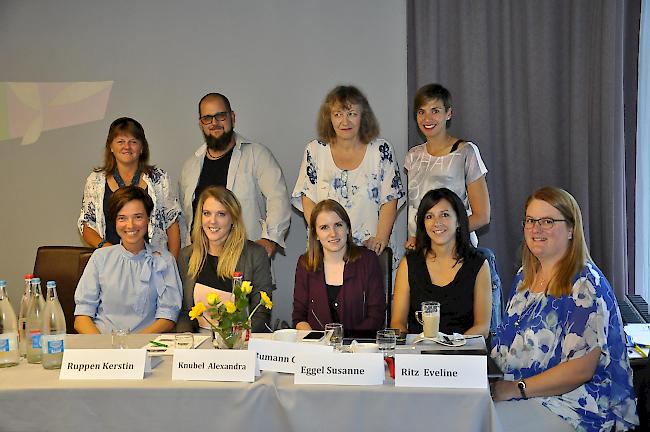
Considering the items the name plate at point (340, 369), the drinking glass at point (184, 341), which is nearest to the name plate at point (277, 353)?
the name plate at point (340, 369)

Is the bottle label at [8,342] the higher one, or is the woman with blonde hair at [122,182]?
the woman with blonde hair at [122,182]

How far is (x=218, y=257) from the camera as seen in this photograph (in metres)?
3.47

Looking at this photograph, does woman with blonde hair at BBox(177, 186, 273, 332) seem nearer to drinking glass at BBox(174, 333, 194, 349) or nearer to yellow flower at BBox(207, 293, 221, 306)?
drinking glass at BBox(174, 333, 194, 349)

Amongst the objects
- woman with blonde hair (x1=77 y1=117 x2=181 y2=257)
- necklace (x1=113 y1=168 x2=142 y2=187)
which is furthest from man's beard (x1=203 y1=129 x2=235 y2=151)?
necklace (x1=113 y1=168 x2=142 y2=187)

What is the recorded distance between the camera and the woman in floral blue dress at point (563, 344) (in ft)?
8.00

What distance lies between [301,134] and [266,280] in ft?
5.98

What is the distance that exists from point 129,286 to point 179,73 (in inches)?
88.9

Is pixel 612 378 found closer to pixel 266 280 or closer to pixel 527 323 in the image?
pixel 527 323

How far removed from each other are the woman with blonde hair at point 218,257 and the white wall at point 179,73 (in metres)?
1.68

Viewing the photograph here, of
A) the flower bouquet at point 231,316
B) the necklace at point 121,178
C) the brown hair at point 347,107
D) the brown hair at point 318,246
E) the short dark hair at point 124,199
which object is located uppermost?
the brown hair at point 347,107

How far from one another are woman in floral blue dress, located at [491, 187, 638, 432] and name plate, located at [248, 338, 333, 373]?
2.01ft

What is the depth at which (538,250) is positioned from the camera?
8.59 feet

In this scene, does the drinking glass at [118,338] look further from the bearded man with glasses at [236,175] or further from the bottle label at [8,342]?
the bearded man with glasses at [236,175]

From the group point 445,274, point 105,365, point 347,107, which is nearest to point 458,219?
point 445,274
